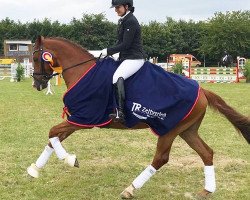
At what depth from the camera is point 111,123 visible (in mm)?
5996

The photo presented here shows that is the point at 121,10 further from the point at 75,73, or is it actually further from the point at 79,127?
the point at 79,127

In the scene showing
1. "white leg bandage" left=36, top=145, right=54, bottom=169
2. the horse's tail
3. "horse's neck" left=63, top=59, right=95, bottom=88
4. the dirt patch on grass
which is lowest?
the dirt patch on grass

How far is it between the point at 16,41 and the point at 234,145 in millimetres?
60856

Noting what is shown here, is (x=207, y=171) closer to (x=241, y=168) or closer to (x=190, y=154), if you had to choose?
(x=241, y=168)

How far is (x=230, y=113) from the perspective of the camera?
6.45m

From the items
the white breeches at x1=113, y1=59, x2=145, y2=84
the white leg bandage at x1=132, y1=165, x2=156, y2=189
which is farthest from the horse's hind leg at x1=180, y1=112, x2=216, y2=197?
the white breeches at x1=113, y1=59, x2=145, y2=84

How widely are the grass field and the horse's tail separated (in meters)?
0.87

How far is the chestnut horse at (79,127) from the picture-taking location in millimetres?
5949

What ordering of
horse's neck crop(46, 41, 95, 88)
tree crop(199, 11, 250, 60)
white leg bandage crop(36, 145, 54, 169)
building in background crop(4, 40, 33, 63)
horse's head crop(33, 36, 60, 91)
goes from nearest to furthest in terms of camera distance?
white leg bandage crop(36, 145, 54, 169)
horse's neck crop(46, 41, 95, 88)
horse's head crop(33, 36, 60, 91)
tree crop(199, 11, 250, 60)
building in background crop(4, 40, 33, 63)

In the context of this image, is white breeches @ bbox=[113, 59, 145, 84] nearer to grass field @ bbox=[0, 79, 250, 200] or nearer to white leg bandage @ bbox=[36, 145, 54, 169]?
white leg bandage @ bbox=[36, 145, 54, 169]

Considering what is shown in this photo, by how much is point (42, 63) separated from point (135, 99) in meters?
1.58

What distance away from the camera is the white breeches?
5.86 meters

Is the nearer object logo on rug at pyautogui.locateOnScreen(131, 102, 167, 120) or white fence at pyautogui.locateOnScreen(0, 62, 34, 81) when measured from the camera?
logo on rug at pyautogui.locateOnScreen(131, 102, 167, 120)

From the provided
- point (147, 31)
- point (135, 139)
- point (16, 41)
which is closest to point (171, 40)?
point (147, 31)
